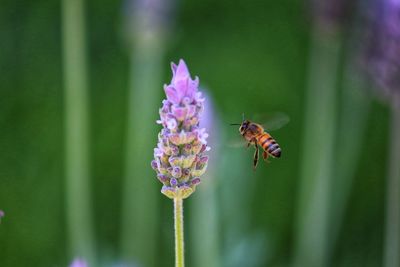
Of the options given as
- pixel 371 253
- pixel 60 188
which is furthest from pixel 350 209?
pixel 60 188

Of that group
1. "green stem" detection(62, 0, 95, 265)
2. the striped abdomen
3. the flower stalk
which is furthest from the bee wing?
"green stem" detection(62, 0, 95, 265)

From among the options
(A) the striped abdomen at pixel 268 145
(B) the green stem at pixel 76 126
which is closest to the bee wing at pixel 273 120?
(A) the striped abdomen at pixel 268 145

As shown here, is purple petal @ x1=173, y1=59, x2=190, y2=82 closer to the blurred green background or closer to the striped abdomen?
the striped abdomen

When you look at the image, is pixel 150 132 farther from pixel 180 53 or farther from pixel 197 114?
pixel 197 114

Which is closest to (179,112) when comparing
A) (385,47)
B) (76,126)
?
(385,47)

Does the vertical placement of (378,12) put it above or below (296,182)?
above
